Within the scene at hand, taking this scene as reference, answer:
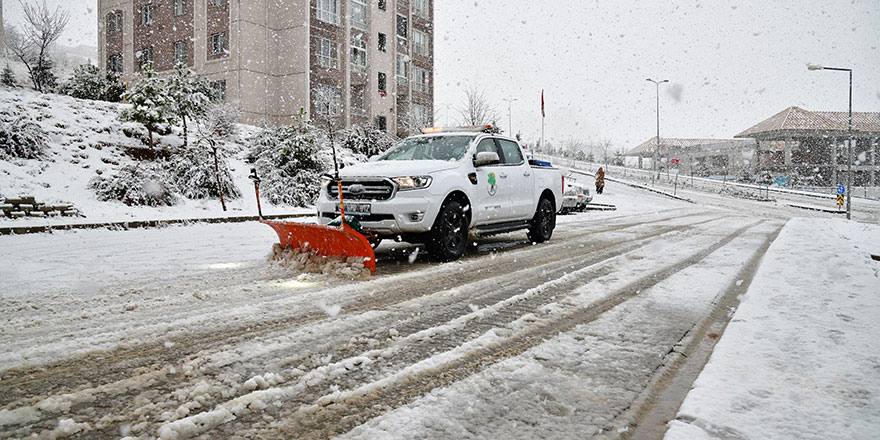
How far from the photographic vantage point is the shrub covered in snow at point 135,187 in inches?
565

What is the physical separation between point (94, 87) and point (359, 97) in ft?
58.1

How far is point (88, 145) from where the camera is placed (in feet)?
56.9

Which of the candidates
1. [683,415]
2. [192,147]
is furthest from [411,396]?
[192,147]

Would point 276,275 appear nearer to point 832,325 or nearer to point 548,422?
point 548,422

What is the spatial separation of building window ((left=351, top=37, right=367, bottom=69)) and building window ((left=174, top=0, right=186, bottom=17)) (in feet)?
36.4

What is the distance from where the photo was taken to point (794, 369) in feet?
10.1

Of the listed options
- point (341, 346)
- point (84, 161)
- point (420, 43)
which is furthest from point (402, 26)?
point (341, 346)

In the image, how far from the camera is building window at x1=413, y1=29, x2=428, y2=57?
4494 cm

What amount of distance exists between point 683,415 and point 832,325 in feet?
7.65

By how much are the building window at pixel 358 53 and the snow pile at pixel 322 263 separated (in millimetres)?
33868

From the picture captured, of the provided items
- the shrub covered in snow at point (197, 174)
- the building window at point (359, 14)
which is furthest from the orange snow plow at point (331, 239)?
the building window at point (359, 14)

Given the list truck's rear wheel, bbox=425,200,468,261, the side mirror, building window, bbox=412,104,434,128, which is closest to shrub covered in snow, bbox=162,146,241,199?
the side mirror

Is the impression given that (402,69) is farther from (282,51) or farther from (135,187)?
(135,187)

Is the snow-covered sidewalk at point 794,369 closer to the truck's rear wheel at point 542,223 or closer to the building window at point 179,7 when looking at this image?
the truck's rear wheel at point 542,223
